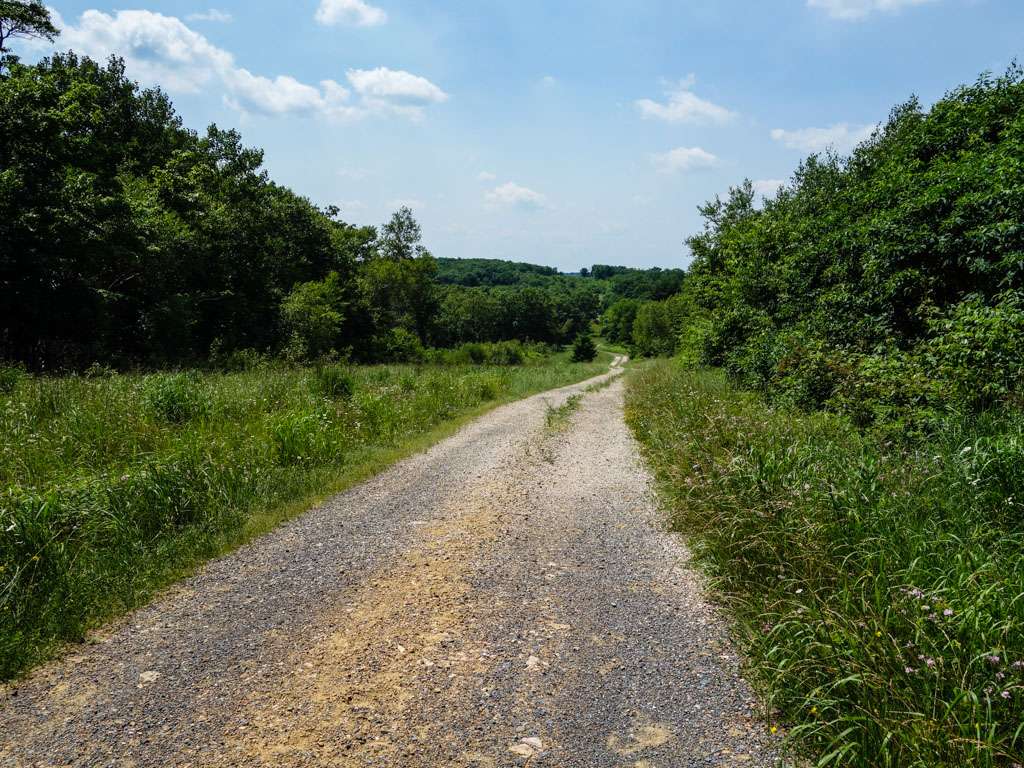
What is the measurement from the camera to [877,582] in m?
3.56

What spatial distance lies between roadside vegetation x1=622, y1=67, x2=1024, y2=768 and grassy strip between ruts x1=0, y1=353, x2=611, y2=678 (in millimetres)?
4833

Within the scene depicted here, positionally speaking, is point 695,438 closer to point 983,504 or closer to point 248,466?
point 983,504

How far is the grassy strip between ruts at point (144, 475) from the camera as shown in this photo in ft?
15.1

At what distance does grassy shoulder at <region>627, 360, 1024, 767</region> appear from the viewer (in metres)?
2.68

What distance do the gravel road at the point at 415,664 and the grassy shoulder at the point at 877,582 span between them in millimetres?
340

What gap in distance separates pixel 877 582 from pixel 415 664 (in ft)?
9.74

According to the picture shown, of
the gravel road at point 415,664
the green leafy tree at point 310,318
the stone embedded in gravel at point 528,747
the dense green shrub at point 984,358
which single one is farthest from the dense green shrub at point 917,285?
the green leafy tree at point 310,318

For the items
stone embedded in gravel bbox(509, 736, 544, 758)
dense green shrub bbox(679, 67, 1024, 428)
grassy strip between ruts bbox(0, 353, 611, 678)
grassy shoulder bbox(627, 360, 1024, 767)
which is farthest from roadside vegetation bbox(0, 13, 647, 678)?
dense green shrub bbox(679, 67, 1024, 428)

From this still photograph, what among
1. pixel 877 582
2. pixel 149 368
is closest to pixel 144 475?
pixel 877 582

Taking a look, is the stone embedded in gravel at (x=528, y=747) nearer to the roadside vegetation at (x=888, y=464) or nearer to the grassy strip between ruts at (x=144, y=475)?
the roadside vegetation at (x=888, y=464)

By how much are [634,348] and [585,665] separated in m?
92.2

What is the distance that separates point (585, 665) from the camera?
3756mm

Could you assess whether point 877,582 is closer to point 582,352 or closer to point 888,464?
point 888,464

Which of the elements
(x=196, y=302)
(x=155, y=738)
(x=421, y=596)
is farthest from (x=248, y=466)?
(x=196, y=302)
